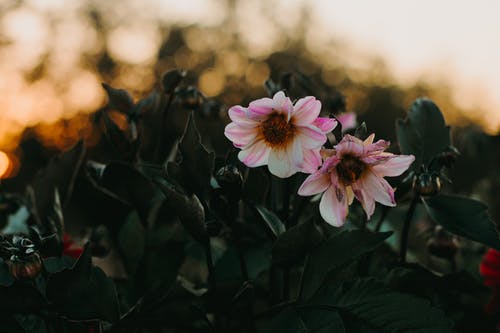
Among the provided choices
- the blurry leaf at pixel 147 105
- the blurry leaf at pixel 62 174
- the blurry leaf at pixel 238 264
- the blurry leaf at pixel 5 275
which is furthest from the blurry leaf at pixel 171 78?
the blurry leaf at pixel 5 275

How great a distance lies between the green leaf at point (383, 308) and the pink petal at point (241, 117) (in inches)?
7.6

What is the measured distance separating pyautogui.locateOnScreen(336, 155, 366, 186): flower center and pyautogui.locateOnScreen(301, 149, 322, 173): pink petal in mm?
28

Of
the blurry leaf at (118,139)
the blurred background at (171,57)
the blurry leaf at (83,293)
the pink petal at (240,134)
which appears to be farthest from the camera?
the blurred background at (171,57)

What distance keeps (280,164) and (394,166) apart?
115mm

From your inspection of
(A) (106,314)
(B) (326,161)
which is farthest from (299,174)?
(A) (106,314)

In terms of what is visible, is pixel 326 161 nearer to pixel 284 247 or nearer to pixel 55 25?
pixel 284 247

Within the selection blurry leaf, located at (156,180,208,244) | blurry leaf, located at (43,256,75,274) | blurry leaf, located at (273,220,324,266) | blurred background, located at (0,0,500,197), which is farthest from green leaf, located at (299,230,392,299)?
blurred background, located at (0,0,500,197)

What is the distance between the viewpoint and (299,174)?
753 mm

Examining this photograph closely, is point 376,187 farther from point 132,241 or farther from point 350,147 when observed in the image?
point 132,241

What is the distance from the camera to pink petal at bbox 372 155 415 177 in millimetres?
626

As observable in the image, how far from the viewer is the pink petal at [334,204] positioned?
62 cm

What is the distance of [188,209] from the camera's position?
59cm

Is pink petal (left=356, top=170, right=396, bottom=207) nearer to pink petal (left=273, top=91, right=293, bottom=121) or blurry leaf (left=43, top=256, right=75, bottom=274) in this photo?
pink petal (left=273, top=91, right=293, bottom=121)

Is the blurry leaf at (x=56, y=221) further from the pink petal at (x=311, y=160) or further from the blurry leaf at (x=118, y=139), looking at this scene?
the pink petal at (x=311, y=160)
